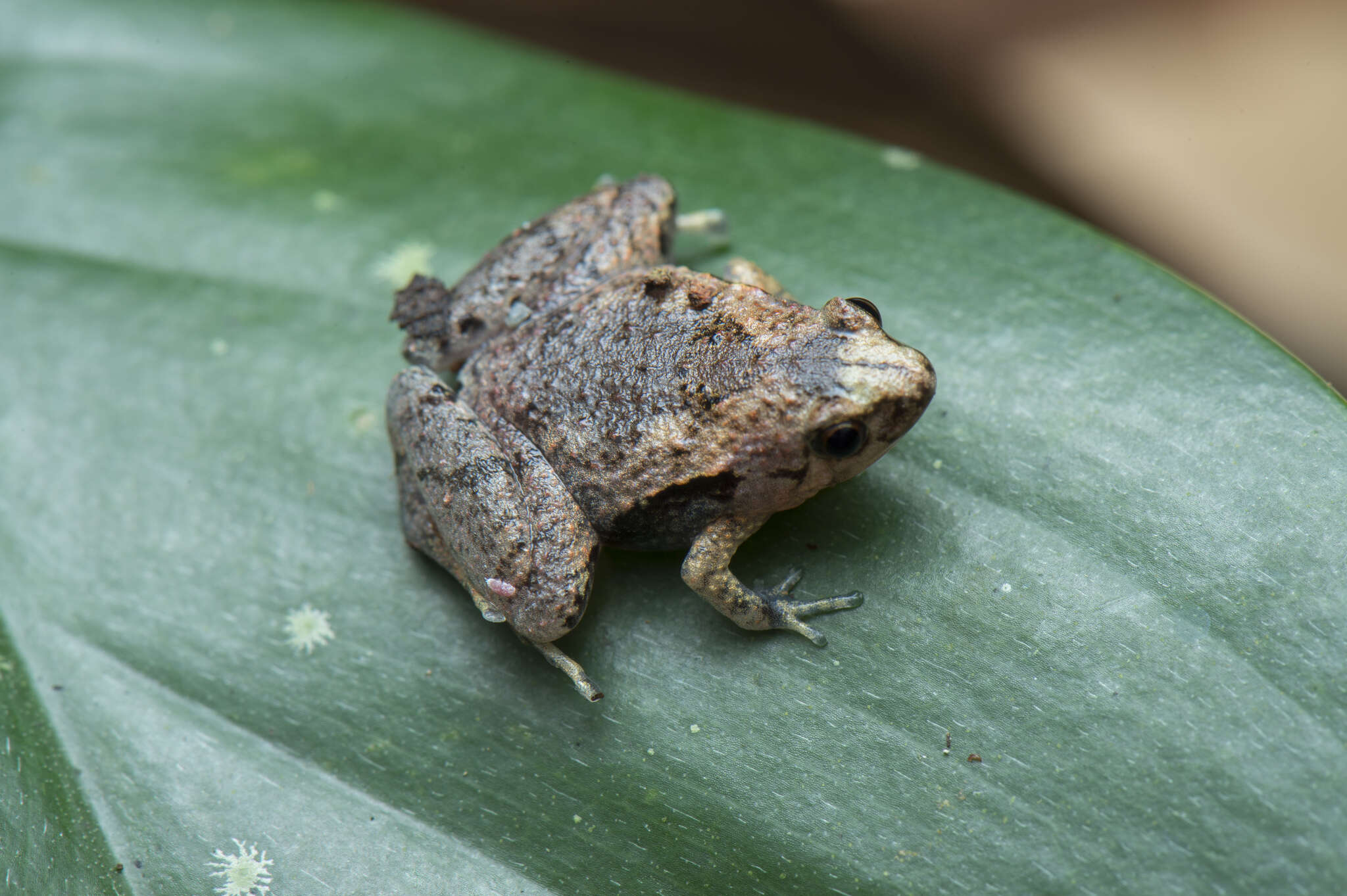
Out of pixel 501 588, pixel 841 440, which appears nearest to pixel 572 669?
pixel 501 588

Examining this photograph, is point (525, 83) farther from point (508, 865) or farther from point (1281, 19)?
point (1281, 19)

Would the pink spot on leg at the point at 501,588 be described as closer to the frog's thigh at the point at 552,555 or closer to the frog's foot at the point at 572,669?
the frog's thigh at the point at 552,555

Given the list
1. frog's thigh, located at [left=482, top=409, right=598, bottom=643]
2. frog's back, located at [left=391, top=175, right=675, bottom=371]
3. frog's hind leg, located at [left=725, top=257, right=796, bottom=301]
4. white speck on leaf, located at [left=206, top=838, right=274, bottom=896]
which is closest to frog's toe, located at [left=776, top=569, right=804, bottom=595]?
frog's thigh, located at [left=482, top=409, right=598, bottom=643]

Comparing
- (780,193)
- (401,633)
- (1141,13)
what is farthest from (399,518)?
(1141,13)

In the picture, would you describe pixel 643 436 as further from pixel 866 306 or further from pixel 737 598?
pixel 866 306

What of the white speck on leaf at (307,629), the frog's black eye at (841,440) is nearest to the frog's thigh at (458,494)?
the white speck on leaf at (307,629)
